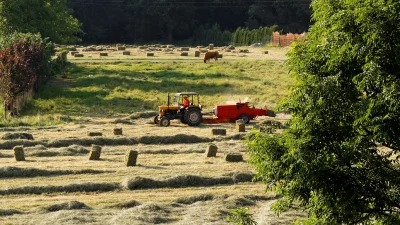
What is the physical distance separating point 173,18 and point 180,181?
91888mm

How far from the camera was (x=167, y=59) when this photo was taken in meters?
80.1

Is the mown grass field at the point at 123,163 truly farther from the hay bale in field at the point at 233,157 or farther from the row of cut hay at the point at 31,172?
the hay bale in field at the point at 233,157

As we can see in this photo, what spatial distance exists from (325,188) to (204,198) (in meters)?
10.5

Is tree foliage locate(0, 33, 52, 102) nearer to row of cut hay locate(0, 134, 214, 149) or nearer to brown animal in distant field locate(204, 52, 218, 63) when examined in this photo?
row of cut hay locate(0, 134, 214, 149)

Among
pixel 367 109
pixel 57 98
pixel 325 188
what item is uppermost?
pixel 367 109

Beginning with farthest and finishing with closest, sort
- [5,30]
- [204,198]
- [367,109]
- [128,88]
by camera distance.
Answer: [5,30] → [128,88] → [204,198] → [367,109]

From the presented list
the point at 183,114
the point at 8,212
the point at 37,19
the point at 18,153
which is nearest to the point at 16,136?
the point at 18,153

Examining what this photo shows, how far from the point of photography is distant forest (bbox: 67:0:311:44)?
4616 inches

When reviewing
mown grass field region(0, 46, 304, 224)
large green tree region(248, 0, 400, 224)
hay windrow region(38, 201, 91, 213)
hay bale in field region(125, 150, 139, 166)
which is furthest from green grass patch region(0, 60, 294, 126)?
large green tree region(248, 0, 400, 224)

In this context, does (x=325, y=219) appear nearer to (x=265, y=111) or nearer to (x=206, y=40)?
(x=265, y=111)

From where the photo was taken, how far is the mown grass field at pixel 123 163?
24922 mm

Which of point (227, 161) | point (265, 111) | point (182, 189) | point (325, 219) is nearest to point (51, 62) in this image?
point (265, 111)

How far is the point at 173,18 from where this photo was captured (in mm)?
119562

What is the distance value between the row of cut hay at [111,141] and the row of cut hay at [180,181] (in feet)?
30.8
